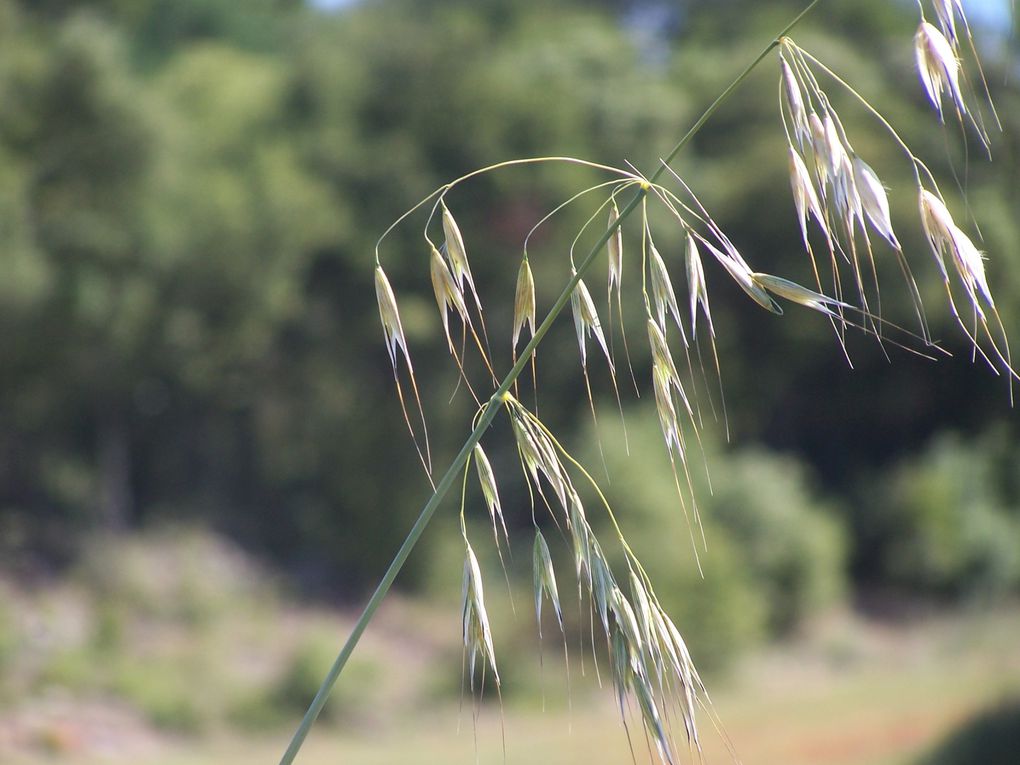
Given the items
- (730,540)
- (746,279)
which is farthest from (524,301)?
(730,540)

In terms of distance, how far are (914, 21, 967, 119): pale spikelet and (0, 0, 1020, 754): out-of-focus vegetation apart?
1148 cm

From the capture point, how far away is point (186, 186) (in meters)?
14.7

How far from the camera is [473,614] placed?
4.47ft

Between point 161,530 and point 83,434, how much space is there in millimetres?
1701

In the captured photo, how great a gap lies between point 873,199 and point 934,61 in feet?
0.51

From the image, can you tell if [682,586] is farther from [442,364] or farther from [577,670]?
[442,364]

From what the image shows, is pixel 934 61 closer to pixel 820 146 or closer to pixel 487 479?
pixel 820 146

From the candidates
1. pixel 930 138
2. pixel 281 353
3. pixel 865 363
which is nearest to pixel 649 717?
pixel 930 138

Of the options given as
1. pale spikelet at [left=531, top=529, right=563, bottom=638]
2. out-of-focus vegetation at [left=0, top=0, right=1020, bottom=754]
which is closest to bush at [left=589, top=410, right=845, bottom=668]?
out-of-focus vegetation at [left=0, top=0, right=1020, bottom=754]

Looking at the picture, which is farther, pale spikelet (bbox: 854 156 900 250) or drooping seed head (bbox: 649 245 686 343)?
drooping seed head (bbox: 649 245 686 343)

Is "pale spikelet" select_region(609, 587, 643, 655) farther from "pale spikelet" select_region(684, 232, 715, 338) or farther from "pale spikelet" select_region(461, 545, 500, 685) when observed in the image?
"pale spikelet" select_region(684, 232, 715, 338)

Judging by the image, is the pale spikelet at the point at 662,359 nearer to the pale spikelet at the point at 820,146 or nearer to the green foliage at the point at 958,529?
the pale spikelet at the point at 820,146

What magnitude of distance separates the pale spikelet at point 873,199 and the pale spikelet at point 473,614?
1.85 feet

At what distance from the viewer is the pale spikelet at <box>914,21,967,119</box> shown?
3.93 feet
